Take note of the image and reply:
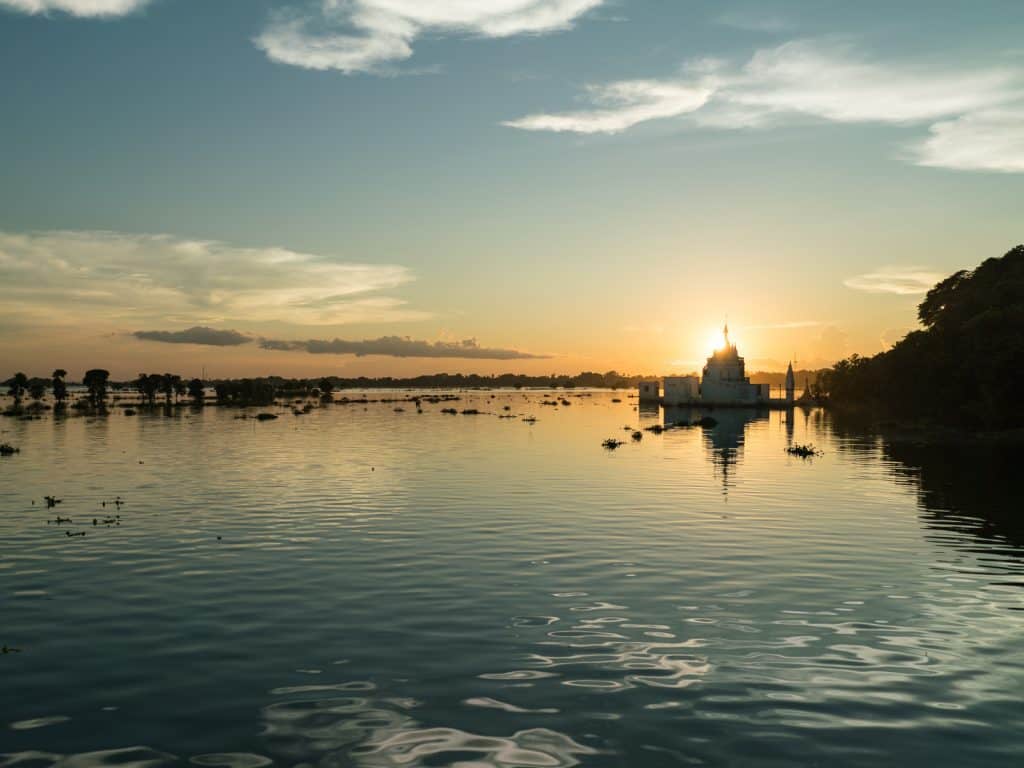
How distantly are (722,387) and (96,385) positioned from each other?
137 m

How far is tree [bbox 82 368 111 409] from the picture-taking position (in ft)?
541

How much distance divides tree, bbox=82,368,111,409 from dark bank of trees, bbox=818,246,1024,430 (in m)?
144

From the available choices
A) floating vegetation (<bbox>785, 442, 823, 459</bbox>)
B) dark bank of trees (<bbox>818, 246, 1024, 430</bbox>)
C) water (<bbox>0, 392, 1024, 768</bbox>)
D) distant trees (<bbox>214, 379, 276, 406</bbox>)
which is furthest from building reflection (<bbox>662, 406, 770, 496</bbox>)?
distant trees (<bbox>214, 379, 276, 406</bbox>)

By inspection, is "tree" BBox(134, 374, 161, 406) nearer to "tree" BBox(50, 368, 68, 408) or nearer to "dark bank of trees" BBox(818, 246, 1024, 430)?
"tree" BBox(50, 368, 68, 408)

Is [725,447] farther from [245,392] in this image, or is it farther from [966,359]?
[245,392]

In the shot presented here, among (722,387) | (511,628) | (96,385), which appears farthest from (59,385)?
(511,628)

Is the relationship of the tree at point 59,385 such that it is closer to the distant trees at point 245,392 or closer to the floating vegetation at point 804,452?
the distant trees at point 245,392

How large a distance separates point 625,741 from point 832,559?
52.9 ft

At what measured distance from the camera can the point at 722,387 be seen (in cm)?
18738

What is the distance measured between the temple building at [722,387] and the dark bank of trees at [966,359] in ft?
122

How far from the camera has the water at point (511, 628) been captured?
12.3 m

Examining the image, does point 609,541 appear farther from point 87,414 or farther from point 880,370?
point 87,414

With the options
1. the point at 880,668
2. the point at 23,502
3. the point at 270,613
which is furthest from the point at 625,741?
the point at 23,502

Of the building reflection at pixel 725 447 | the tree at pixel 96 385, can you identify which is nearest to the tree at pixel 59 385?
the tree at pixel 96 385
